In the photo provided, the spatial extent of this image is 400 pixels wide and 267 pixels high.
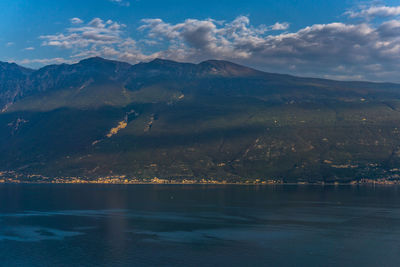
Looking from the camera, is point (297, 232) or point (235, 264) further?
point (297, 232)

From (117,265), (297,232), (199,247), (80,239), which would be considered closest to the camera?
(117,265)

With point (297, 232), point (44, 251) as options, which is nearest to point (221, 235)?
point (297, 232)

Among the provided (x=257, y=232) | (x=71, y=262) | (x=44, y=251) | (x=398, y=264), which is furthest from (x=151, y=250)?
(x=398, y=264)

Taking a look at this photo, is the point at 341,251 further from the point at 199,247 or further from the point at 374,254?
the point at 199,247

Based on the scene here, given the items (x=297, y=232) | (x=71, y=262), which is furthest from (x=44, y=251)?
(x=297, y=232)

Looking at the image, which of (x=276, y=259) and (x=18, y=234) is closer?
(x=276, y=259)

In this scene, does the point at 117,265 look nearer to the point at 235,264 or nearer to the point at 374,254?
the point at 235,264

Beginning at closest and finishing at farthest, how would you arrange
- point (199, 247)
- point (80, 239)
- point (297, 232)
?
1. point (199, 247)
2. point (80, 239)
3. point (297, 232)

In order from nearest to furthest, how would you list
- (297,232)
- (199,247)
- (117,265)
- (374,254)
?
(117,265) < (374,254) < (199,247) < (297,232)

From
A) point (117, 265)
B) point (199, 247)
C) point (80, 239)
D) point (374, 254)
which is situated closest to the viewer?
point (117, 265)
